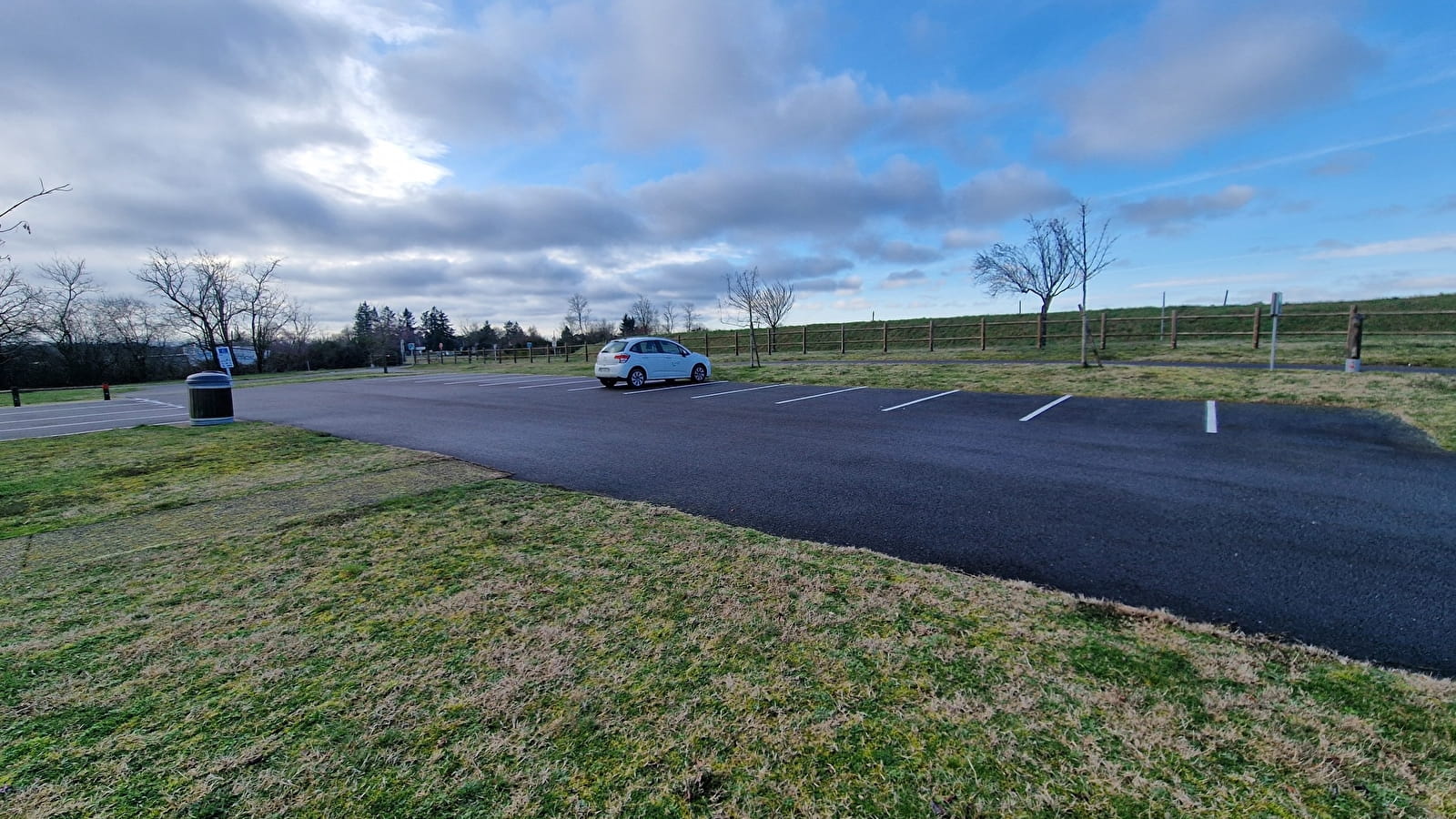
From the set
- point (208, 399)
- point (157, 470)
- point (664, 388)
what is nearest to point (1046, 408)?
point (664, 388)

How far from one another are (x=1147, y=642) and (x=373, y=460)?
24.0 ft

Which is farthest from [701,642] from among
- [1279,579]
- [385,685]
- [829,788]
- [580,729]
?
[1279,579]

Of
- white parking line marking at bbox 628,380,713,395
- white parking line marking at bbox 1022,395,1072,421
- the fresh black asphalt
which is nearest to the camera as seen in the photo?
the fresh black asphalt

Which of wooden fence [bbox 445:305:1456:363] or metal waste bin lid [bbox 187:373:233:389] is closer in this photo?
metal waste bin lid [bbox 187:373:233:389]

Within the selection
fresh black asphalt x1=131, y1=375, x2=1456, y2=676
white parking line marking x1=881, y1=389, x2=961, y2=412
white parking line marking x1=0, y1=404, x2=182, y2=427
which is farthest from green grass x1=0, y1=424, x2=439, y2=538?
white parking line marking x1=881, y1=389, x2=961, y2=412

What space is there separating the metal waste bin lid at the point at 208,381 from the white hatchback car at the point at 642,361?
7909 mm

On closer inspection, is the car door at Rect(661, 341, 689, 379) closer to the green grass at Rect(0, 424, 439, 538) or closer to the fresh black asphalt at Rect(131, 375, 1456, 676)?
the fresh black asphalt at Rect(131, 375, 1456, 676)

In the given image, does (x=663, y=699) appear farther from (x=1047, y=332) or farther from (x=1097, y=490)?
(x=1047, y=332)

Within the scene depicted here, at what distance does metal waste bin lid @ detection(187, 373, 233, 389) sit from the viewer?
1020 centimetres

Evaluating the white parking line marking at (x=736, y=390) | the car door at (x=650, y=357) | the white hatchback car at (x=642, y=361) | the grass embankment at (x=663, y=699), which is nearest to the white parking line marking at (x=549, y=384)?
the white hatchback car at (x=642, y=361)

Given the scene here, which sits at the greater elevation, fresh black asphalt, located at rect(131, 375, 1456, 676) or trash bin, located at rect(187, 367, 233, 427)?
trash bin, located at rect(187, 367, 233, 427)

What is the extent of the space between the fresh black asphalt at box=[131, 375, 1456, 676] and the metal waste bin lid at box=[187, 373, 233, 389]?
2.51 m

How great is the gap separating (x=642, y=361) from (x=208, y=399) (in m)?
9.33

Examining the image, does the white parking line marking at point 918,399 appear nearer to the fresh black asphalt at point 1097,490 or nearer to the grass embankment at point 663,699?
the fresh black asphalt at point 1097,490
